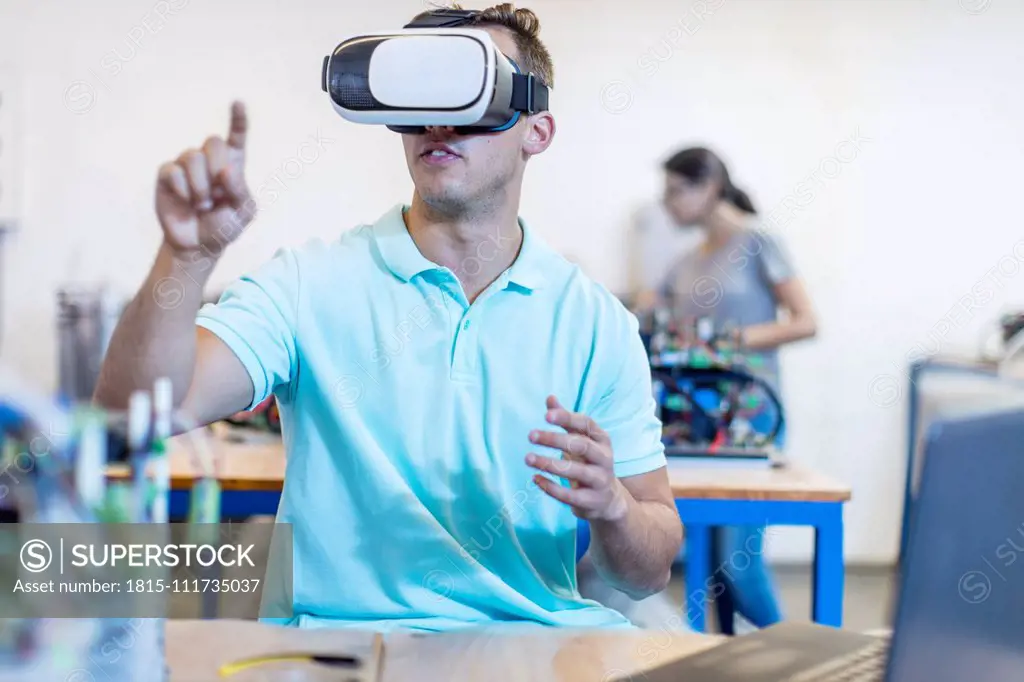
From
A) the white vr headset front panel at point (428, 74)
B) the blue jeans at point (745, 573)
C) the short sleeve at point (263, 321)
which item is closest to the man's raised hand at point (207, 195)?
the white vr headset front panel at point (428, 74)

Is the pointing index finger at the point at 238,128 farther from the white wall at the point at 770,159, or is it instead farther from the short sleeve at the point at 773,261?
the white wall at the point at 770,159

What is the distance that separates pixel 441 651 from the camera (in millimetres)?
829

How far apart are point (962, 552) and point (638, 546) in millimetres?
525

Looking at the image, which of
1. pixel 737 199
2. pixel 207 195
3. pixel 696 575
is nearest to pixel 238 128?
pixel 207 195

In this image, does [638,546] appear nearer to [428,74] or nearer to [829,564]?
[428,74]

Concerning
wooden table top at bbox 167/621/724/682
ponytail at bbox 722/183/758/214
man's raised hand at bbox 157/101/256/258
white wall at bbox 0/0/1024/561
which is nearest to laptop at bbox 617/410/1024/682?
wooden table top at bbox 167/621/724/682

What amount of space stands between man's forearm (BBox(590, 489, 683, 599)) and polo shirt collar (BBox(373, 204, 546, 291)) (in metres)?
0.28

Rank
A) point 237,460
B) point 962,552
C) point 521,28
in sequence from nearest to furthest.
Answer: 1. point 962,552
2. point 521,28
3. point 237,460

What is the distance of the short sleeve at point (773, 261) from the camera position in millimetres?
2523

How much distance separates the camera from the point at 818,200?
130 inches

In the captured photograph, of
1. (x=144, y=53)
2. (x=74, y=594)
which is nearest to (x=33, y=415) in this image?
(x=74, y=594)

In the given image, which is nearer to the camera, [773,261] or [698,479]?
[698,479]

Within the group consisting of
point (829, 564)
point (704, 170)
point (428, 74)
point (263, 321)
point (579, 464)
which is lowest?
point (829, 564)

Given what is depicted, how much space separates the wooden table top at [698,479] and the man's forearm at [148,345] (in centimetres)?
69
